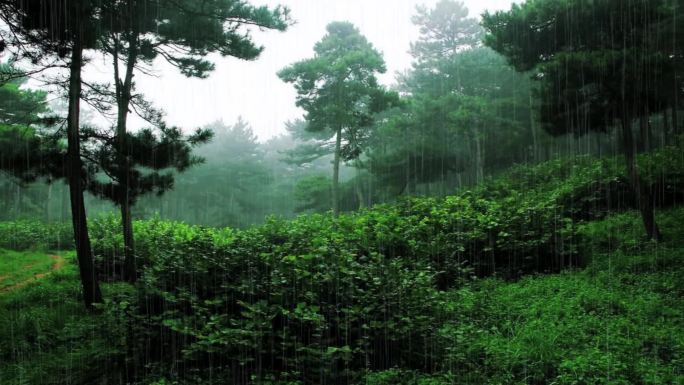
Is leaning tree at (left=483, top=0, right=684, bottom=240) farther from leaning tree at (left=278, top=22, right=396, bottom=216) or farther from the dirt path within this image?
the dirt path

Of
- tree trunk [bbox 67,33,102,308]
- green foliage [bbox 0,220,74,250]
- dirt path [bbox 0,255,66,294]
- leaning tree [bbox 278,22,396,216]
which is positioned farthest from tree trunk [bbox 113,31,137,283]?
leaning tree [bbox 278,22,396,216]

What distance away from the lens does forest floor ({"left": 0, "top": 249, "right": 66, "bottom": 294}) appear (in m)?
12.4

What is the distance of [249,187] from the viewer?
43156mm

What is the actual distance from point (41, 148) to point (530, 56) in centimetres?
1190

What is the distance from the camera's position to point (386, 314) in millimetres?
6453

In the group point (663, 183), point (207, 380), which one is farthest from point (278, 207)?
point (207, 380)

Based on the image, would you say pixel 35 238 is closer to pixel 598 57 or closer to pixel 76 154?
pixel 76 154

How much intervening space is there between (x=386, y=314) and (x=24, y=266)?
1382 cm

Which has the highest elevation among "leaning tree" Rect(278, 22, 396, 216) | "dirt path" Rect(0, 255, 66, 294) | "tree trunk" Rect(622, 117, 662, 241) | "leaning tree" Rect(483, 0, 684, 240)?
"leaning tree" Rect(278, 22, 396, 216)

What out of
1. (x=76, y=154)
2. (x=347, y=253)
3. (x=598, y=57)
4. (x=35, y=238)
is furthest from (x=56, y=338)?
(x=35, y=238)

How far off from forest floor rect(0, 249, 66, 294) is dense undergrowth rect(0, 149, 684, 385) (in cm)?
154

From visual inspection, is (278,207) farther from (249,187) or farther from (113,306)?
(113,306)

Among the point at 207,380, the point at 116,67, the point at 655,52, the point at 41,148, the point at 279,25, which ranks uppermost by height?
the point at 279,25

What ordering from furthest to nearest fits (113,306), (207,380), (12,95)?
(12,95), (113,306), (207,380)
